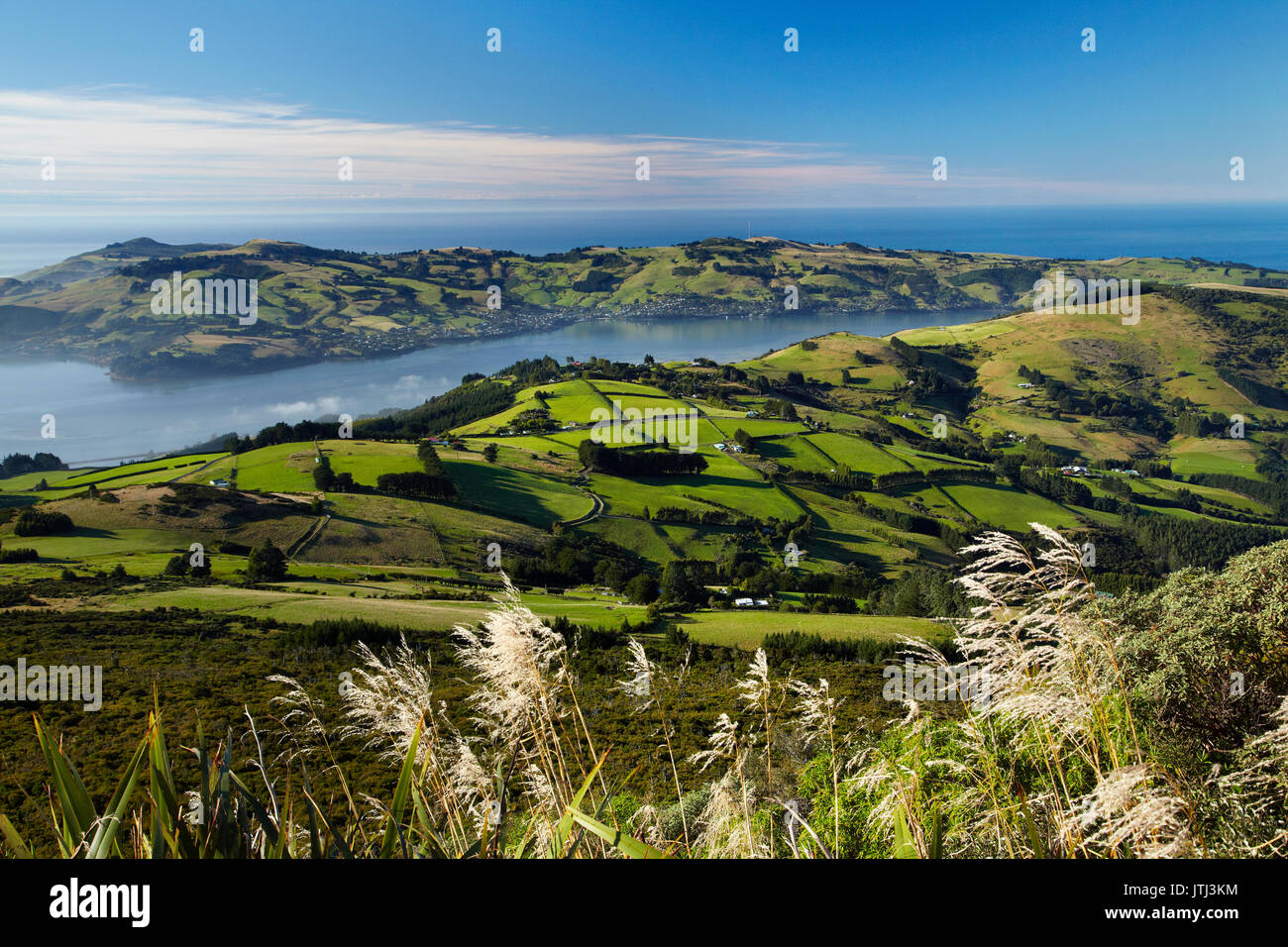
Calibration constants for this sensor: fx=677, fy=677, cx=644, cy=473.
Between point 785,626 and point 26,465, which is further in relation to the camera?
point 26,465

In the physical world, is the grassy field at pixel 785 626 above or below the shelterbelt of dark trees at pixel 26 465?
below

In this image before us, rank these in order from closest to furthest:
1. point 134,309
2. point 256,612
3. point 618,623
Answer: point 256,612, point 618,623, point 134,309

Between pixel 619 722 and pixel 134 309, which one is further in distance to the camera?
pixel 134 309

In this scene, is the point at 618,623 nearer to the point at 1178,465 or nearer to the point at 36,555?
the point at 36,555

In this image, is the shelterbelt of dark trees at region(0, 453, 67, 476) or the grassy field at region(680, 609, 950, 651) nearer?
the grassy field at region(680, 609, 950, 651)

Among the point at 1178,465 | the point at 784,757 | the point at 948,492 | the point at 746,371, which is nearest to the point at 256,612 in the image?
the point at 784,757

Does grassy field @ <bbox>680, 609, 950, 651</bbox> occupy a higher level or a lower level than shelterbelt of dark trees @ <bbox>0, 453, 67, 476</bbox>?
lower

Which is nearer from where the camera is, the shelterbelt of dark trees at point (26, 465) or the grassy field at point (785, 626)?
the grassy field at point (785, 626)

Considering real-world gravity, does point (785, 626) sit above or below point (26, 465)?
below
